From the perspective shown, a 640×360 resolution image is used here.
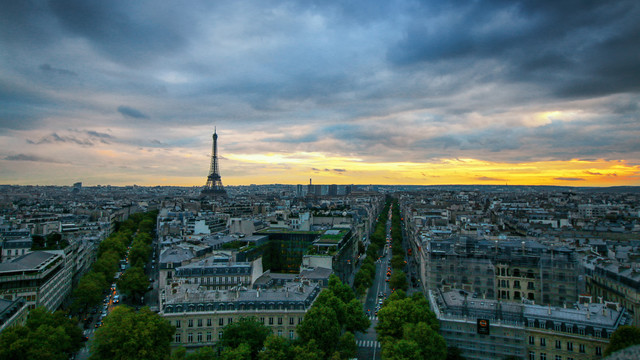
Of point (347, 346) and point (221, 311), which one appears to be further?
point (221, 311)

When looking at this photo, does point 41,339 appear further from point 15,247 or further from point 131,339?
point 15,247

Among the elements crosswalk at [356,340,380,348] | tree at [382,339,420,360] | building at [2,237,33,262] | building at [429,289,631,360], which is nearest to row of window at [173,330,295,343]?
crosswalk at [356,340,380,348]

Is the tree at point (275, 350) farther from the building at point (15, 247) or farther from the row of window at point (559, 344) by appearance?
the building at point (15, 247)

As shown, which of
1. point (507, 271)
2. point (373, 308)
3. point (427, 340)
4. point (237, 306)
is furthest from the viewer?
point (373, 308)

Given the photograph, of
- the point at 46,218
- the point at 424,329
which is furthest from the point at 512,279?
the point at 46,218

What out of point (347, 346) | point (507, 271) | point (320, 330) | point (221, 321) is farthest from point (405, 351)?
point (507, 271)

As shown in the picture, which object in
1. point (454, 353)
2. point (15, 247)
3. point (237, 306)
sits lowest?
point (454, 353)
